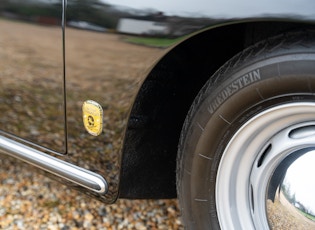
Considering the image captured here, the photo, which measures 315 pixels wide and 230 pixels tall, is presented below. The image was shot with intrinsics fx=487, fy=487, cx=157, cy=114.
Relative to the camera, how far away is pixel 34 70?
6.57ft

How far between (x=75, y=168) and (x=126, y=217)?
619 mm

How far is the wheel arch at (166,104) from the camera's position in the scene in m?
1.78

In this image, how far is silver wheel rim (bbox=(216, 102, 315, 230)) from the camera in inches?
62.4

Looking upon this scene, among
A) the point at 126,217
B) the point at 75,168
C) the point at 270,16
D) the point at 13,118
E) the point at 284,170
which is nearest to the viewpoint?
the point at 270,16

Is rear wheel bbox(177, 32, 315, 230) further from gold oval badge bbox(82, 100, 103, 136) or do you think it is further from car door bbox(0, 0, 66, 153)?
car door bbox(0, 0, 66, 153)

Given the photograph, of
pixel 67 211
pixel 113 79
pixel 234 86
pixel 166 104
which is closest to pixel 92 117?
pixel 113 79

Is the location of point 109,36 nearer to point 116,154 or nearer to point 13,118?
point 116,154

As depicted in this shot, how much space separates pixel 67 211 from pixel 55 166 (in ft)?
1.88

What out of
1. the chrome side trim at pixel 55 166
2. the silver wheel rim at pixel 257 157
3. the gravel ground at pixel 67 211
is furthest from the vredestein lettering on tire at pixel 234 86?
the gravel ground at pixel 67 211

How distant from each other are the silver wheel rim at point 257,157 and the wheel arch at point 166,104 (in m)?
0.31

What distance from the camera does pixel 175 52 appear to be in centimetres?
178

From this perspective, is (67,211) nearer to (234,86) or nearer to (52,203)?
(52,203)

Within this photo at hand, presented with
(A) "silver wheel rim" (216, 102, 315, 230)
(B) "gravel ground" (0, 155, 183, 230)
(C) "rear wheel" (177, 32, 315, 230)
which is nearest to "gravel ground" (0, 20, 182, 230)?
(B) "gravel ground" (0, 155, 183, 230)

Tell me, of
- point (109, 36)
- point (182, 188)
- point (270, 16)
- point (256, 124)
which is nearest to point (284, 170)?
point (256, 124)
